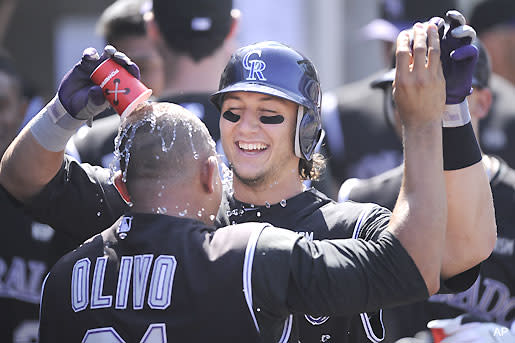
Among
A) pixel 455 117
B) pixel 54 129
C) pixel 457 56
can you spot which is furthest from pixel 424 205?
pixel 54 129

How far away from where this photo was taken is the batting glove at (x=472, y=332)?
3.53 metres

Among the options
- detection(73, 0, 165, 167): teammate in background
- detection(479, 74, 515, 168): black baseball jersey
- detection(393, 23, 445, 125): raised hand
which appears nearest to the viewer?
Answer: detection(393, 23, 445, 125): raised hand

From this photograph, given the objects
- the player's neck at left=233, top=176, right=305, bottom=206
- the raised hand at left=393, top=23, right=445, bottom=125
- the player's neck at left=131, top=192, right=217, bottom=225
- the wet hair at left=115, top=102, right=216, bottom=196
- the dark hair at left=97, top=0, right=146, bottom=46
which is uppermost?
the dark hair at left=97, top=0, right=146, bottom=46

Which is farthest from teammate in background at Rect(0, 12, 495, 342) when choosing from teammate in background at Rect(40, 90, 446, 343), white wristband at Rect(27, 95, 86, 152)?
teammate in background at Rect(40, 90, 446, 343)

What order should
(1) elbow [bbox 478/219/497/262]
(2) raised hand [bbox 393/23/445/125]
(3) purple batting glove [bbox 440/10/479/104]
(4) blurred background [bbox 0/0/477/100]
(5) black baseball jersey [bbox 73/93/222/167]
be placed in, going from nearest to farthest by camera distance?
(2) raised hand [bbox 393/23/445/125] < (3) purple batting glove [bbox 440/10/479/104] < (1) elbow [bbox 478/219/497/262] < (5) black baseball jersey [bbox 73/93/222/167] < (4) blurred background [bbox 0/0/477/100]

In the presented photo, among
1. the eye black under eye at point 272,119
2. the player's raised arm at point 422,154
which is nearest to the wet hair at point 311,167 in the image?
the eye black under eye at point 272,119

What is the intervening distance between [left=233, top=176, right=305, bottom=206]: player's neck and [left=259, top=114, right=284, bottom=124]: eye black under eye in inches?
9.6

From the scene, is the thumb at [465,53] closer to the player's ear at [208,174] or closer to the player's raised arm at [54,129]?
the player's ear at [208,174]

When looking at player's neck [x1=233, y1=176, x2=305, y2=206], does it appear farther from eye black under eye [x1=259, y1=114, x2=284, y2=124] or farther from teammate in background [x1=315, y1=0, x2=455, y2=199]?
teammate in background [x1=315, y1=0, x2=455, y2=199]

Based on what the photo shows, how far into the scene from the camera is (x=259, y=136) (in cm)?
337

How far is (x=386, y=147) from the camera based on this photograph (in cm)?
538

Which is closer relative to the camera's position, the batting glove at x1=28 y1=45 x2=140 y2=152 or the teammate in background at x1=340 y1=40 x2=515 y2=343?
the batting glove at x1=28 y1=45 x2=140 y2=152

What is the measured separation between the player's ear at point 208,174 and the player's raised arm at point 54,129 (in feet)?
1.72

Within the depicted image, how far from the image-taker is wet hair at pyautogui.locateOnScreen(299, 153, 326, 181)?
3580 mm
